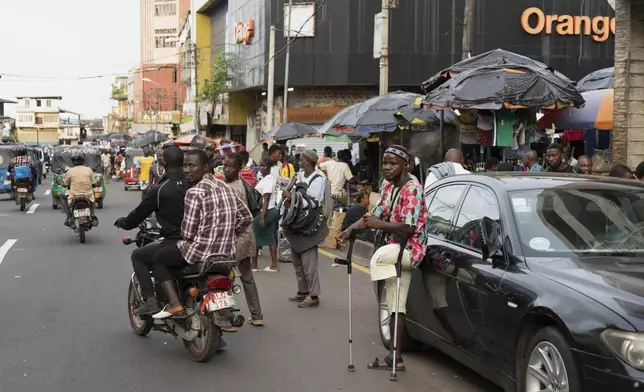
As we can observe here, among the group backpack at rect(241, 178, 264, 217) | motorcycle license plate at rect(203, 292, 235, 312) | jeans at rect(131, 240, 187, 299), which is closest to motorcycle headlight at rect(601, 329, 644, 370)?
motorcycle license plate at rect(203, 292, 235, 312)

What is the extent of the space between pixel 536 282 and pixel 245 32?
141 ft

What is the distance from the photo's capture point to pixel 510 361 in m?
5.41

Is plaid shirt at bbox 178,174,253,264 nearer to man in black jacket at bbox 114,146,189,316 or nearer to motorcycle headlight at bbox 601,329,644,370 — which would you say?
man in black jacket at bbox 114,146,189,316

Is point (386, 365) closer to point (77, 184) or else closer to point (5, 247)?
point (5, 247)

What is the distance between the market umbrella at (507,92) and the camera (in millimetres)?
12539

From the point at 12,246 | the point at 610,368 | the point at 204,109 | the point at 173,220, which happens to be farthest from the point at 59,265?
the point at 204,109

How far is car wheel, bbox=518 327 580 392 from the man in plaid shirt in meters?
2.81

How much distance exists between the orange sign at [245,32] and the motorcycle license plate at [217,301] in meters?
40.5

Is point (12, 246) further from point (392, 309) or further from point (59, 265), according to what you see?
point (392, 309)

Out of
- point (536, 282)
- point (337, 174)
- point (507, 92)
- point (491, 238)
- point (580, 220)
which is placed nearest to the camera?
point (536, 282)

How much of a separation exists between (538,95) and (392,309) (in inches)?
273

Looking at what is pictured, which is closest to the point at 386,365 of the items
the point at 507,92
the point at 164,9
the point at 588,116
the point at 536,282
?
the point at 536,282

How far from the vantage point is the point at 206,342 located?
690 centimetres

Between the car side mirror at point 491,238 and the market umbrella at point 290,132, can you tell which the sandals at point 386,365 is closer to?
the car side mirror at point 491,238
